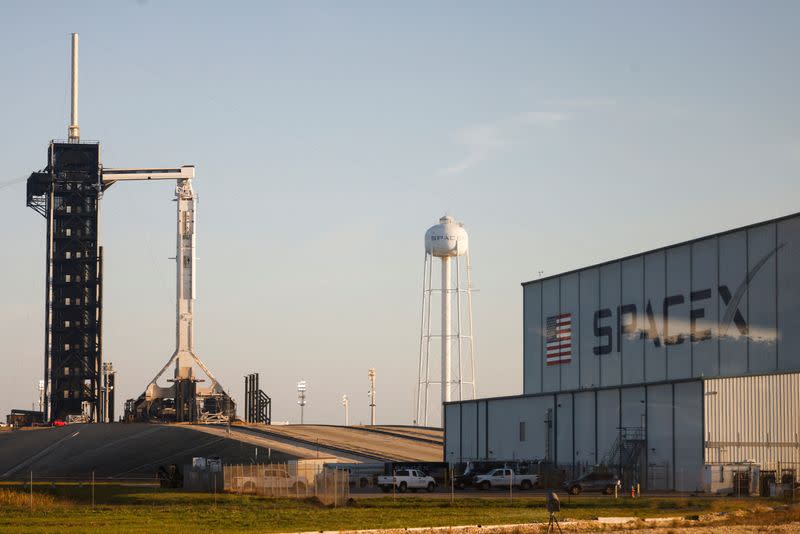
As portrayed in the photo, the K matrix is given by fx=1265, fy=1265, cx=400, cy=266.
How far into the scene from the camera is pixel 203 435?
102 metres

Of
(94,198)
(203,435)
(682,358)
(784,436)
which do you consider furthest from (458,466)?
(94,198)

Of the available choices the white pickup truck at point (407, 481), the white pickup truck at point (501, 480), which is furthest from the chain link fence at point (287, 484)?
the white pickup truck at point (501, 480)

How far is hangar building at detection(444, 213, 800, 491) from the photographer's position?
6581 centimetres

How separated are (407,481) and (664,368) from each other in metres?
20.7

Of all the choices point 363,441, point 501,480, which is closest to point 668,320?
point 501,480

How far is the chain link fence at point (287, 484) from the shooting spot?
55156 millimetres

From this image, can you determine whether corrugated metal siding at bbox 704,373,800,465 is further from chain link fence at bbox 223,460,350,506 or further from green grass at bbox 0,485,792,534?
chain link fence at bbox 223,460,350,506

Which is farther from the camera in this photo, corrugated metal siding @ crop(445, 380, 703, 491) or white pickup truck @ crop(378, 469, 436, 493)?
corrugated metal siding @ crop(445, 380, 703, 491)

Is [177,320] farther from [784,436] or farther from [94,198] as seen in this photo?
[784,436]

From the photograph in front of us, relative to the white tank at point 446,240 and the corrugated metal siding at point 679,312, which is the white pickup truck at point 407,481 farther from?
the white tank at point 446,240

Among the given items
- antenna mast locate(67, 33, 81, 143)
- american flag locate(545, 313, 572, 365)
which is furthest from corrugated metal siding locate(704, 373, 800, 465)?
antenna mast locate(67, 33, 81, 143)

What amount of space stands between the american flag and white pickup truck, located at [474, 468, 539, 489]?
66.6ft

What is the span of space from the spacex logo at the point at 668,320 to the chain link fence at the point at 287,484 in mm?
25130

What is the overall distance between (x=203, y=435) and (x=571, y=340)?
31781 mm
